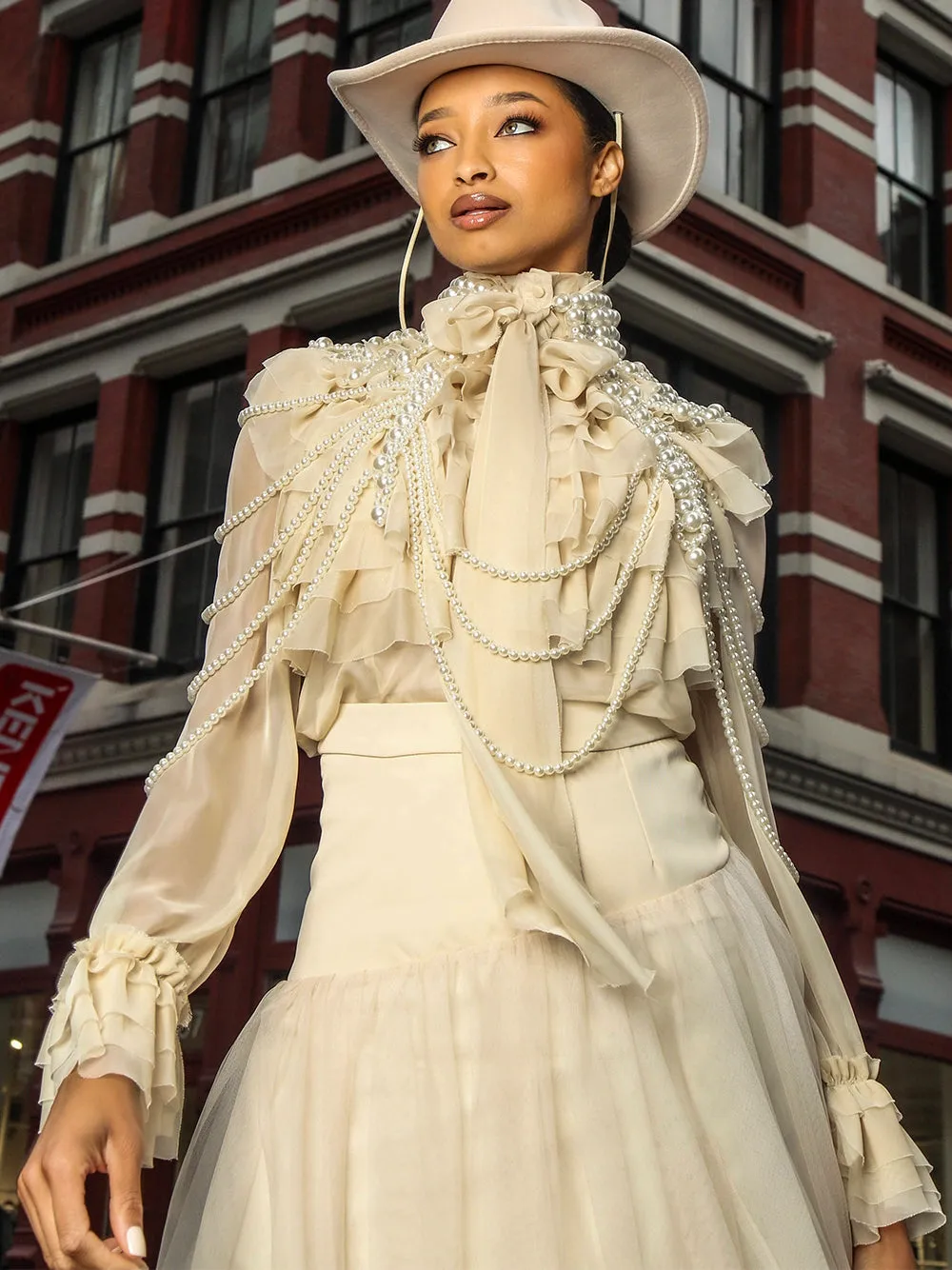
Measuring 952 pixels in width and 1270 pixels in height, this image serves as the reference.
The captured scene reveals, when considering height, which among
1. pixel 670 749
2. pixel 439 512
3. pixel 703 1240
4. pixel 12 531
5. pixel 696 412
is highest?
pixel 12 531

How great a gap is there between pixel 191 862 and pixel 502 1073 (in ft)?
1.28

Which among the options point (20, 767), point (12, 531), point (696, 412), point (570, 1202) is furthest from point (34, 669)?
point (570, 1202)

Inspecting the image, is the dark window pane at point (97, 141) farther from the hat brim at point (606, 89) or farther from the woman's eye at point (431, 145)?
the woman's eye at point (431, 145)

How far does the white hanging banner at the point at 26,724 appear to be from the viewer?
7.80 m

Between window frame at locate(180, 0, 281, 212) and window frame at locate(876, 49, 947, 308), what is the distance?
430 centimetres

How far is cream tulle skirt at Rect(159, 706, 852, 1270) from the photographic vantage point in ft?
4.66

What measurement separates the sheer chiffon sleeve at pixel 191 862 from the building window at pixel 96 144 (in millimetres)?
9857

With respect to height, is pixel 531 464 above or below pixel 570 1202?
above

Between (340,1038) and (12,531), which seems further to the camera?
(12,531)

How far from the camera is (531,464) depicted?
1.77 meters

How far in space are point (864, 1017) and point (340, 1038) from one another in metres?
8.30

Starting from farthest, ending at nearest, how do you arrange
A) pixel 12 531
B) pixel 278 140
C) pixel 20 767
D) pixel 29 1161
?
1. pixel 12 531
2. pixel 278 140
3. pixel 20 767
4. pixel 29 1161

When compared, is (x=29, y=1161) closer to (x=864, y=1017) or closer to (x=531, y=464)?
(x=531, y=464)

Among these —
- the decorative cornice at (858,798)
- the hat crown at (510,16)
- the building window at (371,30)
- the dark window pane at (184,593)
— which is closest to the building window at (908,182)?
the building window at (371,30)
